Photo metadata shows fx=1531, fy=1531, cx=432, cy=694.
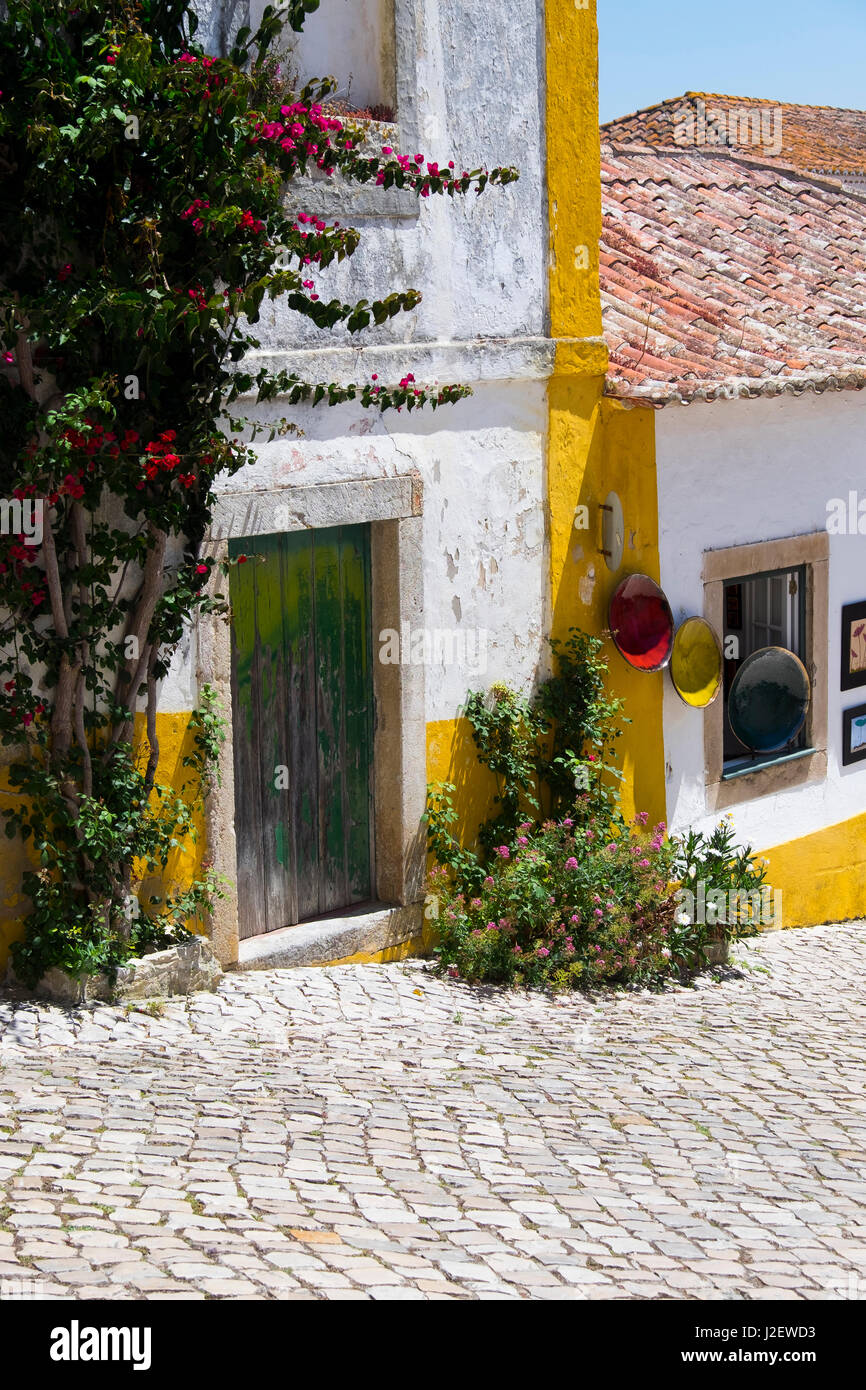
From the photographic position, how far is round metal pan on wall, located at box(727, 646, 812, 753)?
9531mm

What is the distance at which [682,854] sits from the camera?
898cm

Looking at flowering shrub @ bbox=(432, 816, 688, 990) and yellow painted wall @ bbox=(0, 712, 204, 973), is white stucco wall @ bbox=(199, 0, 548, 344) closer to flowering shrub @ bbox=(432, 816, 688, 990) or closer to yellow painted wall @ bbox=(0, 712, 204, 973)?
yellow painted wall @ bbox=(0, 712, 204, 973)

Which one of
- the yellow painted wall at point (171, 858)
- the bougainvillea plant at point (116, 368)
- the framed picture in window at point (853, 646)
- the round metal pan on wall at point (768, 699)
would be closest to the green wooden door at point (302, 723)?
the yellow painted wall at point (171, 858)

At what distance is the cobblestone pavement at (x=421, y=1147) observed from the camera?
13.3 ft

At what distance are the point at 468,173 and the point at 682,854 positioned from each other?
4006 millimetres

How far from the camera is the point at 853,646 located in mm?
10273

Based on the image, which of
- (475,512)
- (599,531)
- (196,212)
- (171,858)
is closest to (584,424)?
(599,531)

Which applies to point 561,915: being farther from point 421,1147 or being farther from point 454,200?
point 454,200

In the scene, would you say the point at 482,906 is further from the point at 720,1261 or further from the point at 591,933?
the point at 720,1261

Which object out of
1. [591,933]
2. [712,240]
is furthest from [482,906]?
[712,240]

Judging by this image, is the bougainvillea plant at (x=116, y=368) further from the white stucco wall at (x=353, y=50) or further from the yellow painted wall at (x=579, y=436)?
the yellow painted wall at (x=579, y=436)

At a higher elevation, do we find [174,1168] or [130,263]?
[130,263]

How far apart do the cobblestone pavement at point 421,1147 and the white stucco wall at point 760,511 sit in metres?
2.04

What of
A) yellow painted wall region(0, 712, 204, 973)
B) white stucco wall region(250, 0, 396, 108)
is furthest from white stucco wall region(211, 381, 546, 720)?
white stucco wall region(250, 0, 396, 108)
